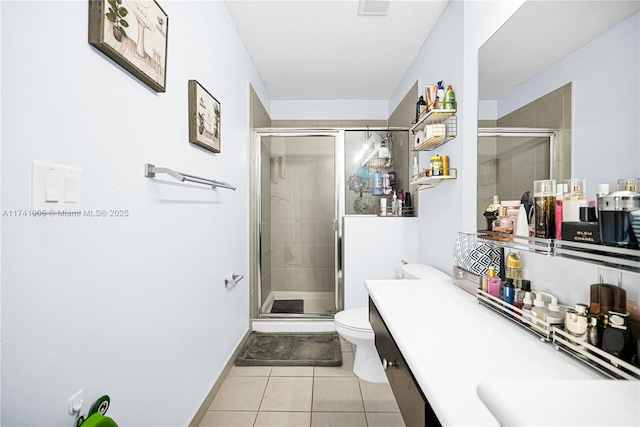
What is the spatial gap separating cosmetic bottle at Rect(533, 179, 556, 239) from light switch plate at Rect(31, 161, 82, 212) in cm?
142

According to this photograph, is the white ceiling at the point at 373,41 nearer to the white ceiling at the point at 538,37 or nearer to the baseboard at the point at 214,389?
the white ceiling at the point at 538,37

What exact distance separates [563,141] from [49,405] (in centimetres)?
160

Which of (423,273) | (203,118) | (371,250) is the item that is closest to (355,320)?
(423,273)

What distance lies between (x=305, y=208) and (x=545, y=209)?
2.17 meters

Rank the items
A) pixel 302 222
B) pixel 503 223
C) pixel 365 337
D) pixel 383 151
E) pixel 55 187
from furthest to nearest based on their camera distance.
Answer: pixel 302 222 < pixel 383 151 < pixel 365 337 < pixel 503 223 < pixel 55 187

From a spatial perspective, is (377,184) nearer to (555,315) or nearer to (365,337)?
(365,337)

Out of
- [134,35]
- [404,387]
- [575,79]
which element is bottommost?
[404,387]

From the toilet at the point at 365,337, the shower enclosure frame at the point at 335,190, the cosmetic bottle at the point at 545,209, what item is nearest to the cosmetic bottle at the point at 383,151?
the shower enclosure frame at the point at 335,190

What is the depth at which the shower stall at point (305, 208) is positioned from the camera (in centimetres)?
297

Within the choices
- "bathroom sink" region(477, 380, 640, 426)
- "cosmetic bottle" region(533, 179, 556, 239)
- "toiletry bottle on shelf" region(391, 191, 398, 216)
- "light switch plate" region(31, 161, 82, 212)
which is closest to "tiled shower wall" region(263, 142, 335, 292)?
"toiletry bottle on shelf" region(391, 191, 398, 216)

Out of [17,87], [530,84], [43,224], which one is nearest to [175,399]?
[43,224]

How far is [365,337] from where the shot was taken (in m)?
2.06

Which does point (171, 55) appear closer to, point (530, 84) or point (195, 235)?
point (195, 235)

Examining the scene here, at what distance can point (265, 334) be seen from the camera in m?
2.89
